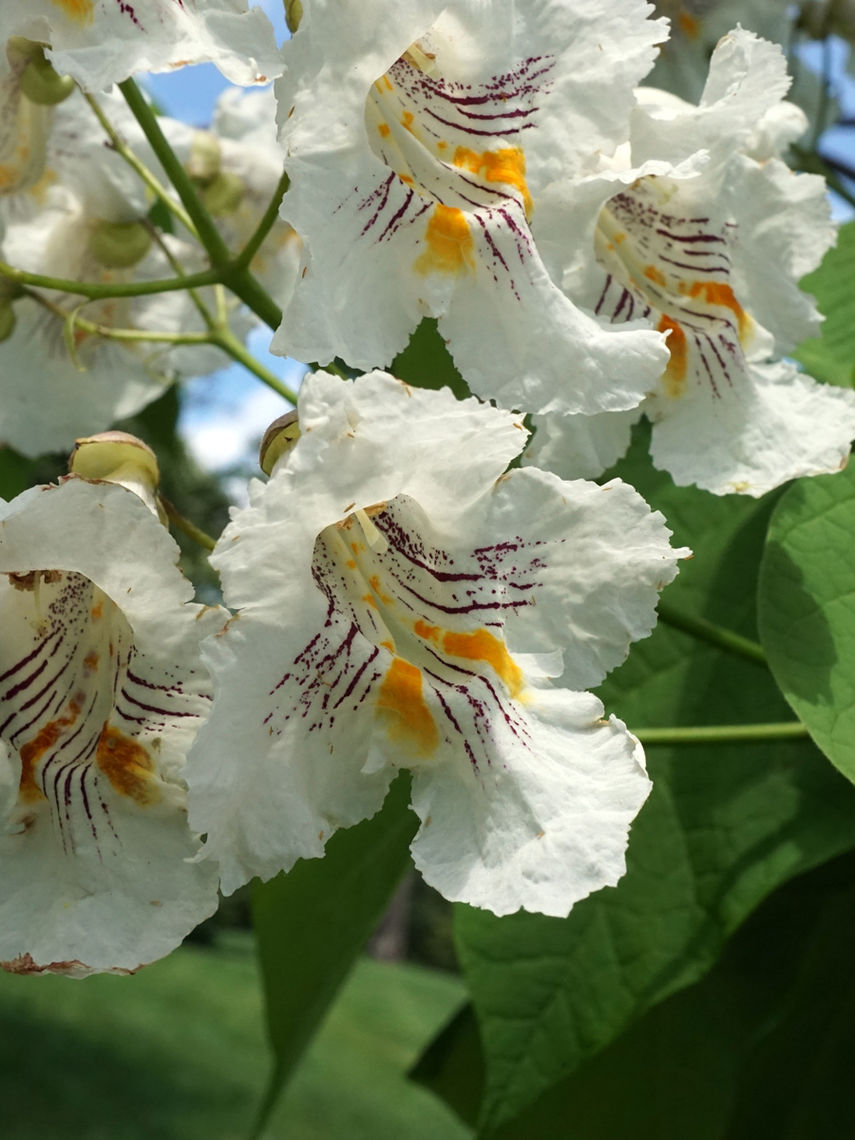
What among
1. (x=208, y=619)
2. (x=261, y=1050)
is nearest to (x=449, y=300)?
(x=208, y=619)

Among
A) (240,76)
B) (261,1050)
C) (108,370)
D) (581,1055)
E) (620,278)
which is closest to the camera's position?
(240,76)

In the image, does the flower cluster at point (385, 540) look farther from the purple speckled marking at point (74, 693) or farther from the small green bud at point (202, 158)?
the small green bud at point (202, 158)

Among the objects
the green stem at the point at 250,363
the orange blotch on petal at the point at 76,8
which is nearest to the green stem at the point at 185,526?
A: the green stem at the point at 250,363

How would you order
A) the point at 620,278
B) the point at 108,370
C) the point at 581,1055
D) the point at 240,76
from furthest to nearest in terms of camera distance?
the point at 108,370
the point at 581,1055
the point at 620,278
the point at 240,76

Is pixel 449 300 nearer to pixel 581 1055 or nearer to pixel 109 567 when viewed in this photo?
pixel 109 567

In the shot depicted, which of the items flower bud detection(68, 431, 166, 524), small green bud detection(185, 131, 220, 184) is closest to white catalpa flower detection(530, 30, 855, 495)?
flower bud detection(68, 431, 166, 524)

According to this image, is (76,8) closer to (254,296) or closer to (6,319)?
(254,296)
